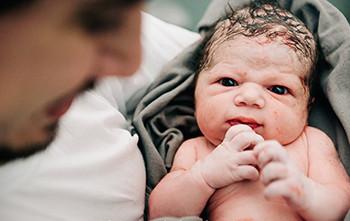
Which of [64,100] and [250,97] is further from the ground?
[64,100]

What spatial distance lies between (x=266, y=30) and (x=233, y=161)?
0.27m

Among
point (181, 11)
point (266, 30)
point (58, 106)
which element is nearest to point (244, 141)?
point (266, 30)

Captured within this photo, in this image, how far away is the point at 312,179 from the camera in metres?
0.91

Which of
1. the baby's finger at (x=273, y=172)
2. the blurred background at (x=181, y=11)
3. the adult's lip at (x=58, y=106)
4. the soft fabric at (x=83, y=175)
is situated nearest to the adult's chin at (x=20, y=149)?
the adult's lip at (x=58, y=106)

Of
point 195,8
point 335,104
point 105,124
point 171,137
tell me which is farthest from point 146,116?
point 195,8

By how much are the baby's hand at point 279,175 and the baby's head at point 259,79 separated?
122 millimetres

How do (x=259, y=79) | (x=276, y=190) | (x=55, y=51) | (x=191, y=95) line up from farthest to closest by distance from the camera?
(x=191, y=95), (x=259, y=79), (x=276, y=190), (x=55, y=51)

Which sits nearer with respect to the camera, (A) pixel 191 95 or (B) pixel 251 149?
(B) pixel 251 149

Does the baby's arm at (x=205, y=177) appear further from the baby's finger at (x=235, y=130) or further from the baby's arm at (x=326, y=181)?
the baby's arm at (x=326, y=181)

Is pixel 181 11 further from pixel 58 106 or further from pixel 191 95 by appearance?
pixel 58 106

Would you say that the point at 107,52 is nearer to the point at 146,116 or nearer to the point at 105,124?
the point at 105,124

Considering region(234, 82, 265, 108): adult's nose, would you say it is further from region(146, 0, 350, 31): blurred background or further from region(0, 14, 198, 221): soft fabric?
region(146, 0, 350, 31): blurred background

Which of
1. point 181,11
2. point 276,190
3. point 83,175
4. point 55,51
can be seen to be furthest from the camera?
point 181,11

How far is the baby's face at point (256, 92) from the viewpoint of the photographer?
911 mm
